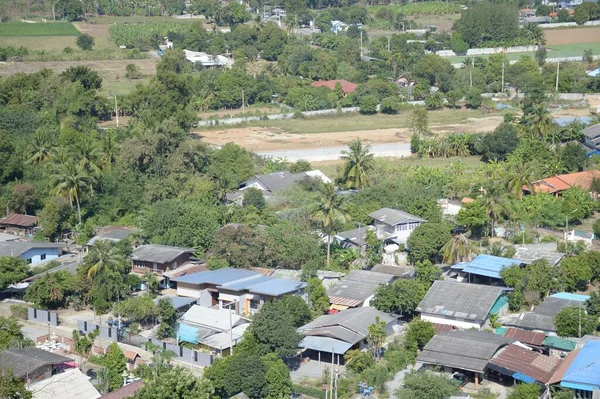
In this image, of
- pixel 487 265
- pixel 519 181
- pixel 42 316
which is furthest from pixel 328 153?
pixel 42 316

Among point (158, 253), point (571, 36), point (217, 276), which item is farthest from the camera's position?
point (571, 36)

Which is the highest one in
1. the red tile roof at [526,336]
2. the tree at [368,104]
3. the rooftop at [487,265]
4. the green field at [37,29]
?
the green field at [37,29]

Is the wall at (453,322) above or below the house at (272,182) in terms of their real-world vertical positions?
below

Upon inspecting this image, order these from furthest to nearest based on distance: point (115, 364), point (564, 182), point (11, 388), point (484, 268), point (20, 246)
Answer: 1. point (564, 182)
2. point (20, 246)
3. point (484, 268)
4. point (115, 364)
5. point (11, 388)

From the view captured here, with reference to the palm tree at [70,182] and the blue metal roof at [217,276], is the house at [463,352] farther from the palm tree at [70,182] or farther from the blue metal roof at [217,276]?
the palm tree at [70,182]

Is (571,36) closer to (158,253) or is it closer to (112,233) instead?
(112,233)

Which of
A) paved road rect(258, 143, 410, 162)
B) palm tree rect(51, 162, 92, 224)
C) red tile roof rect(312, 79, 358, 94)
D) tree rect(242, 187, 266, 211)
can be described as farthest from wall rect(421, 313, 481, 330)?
red tile roof rect(312, 79, 358, 94)

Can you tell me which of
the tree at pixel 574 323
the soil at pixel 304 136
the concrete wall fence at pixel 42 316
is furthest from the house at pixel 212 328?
the soil at pixel 304 136

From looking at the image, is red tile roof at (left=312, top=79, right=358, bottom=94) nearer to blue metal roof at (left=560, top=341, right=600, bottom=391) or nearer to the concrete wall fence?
the concrete wall fence
